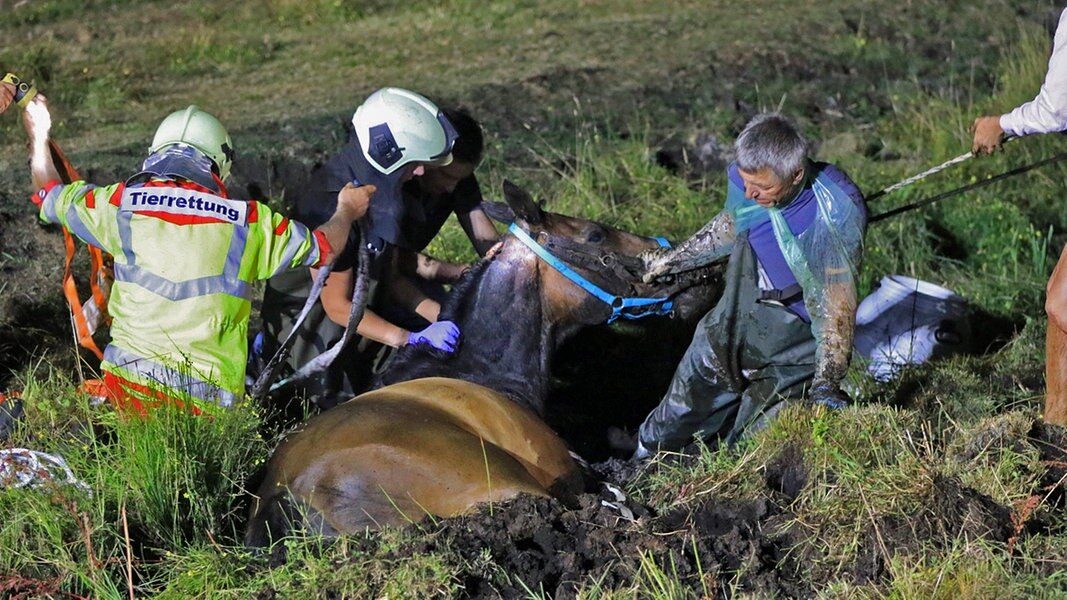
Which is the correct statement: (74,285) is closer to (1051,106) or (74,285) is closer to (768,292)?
(768,292)

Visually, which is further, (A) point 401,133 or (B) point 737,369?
(A) point 401,133

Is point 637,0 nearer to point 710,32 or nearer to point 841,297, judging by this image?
point 710,32

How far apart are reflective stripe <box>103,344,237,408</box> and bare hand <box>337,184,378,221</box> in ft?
3.08

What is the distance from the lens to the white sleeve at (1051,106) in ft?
18.4

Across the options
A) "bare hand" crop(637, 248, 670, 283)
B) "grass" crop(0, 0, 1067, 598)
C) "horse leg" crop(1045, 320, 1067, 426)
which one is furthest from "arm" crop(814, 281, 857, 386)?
"horse leg" crop(1045, 320, 1067, 426)

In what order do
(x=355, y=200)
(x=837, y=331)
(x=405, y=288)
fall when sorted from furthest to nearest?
(x=405, y=288), (x=355, y=200), (x=837, y=331)

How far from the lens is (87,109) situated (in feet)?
36.7

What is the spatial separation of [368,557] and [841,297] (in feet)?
7.70

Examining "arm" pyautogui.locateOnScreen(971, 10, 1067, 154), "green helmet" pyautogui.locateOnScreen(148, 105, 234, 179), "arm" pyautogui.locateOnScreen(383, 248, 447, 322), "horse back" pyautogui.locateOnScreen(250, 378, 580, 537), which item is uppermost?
"green helmet" pyautogui.locateOnScreen(148, 105, 234, 179)

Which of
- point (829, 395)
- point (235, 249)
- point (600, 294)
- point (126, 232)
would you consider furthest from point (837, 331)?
point (126, 232)

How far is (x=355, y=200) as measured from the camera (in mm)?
5719

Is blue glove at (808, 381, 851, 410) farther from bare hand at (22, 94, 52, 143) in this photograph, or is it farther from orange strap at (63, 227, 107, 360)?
bare hand at (22, 94, 52, 143)

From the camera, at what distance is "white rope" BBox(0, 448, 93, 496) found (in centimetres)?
479

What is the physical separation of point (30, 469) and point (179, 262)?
3.09 ft
